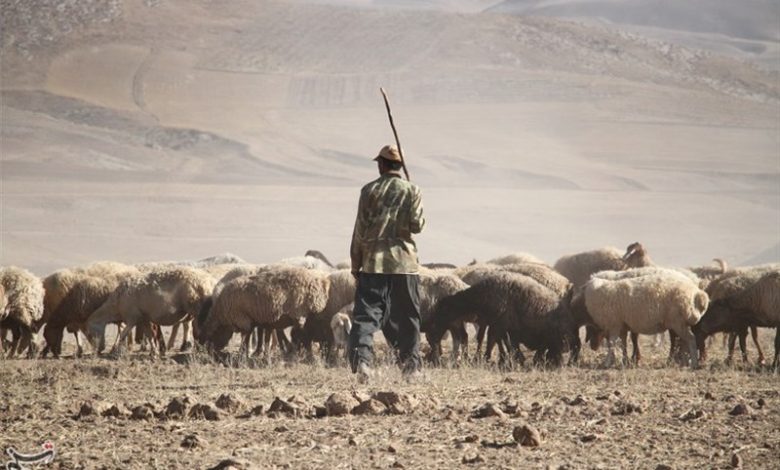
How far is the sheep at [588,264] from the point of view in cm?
1777

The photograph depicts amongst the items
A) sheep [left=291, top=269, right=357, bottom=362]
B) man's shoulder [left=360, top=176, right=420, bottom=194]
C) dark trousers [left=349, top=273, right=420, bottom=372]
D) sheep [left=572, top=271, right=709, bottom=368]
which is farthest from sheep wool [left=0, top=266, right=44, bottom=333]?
sheep [left=572, top=271, right=709, bottom=368]

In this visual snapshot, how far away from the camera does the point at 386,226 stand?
9.80 metres

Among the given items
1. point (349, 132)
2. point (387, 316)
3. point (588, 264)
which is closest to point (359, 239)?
point (387, 316)

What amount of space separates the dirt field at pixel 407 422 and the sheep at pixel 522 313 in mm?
1734

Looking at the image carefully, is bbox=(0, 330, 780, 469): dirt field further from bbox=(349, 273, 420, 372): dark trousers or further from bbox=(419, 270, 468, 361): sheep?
bbox=(419, 270, 468, 361): sheep

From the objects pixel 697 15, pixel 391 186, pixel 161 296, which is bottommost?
pixel 161 296

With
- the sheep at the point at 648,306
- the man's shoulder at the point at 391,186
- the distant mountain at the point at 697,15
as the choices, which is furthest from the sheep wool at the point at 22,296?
the distant mountain at the point at 697,15

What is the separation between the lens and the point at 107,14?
90.4m

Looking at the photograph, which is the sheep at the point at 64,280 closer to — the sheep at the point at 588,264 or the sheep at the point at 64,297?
the sheep at the point at 64,297

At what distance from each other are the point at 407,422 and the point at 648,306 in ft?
17.3

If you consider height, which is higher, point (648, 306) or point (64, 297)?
point (648, 306)

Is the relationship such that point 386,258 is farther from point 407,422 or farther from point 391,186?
point 407,422

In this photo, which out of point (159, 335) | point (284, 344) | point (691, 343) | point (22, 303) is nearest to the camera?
point (691, 343)

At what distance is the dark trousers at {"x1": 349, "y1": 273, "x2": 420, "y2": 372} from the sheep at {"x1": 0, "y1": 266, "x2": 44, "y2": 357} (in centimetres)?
560
